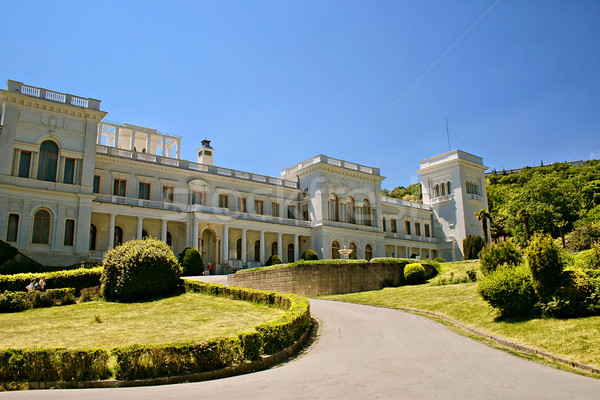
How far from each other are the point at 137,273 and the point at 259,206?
87.7ft

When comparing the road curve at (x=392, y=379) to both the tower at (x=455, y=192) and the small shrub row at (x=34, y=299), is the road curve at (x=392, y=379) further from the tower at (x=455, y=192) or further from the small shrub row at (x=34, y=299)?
the tower at (x=455, y=192)

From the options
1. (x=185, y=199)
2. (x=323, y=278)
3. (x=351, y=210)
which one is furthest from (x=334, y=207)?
(x=323, y=278)

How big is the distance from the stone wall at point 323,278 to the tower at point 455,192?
31971 mm

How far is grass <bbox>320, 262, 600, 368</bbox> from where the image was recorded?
37.4 feet

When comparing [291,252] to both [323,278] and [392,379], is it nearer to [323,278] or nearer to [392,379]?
[323,278]

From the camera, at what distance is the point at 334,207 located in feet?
164

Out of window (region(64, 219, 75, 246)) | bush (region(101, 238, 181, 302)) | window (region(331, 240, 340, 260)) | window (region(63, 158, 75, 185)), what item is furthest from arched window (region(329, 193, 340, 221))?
bush (region(101, 238, 181, 302))

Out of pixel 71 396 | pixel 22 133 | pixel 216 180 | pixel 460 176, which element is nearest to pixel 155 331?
pixel 71 396

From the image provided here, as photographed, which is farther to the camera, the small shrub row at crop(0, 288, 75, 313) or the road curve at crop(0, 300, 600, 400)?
the small shrub row at crop(0, 288, 75, 313)

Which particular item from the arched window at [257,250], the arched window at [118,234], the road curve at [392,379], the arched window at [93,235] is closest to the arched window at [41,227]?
the arched window at [93,235]

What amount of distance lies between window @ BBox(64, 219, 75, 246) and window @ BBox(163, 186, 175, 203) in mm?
8750

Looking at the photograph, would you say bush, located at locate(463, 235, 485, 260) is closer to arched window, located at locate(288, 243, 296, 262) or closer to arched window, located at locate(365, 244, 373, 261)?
arched window, located at locate(365, 244, 373, 261)

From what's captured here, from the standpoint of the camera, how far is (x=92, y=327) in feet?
49.7

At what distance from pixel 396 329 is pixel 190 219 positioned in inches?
1062
